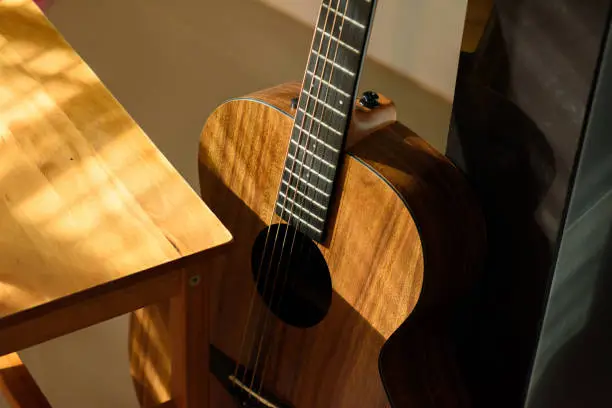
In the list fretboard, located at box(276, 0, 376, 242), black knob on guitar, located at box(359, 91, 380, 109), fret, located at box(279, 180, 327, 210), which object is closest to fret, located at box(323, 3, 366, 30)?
fretboard, located at box(276, 0, 376, 242)

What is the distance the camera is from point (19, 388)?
1.18m

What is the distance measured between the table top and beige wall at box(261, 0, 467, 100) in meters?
0.42

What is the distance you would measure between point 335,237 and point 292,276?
0.39 feet

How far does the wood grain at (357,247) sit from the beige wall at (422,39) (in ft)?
0.76

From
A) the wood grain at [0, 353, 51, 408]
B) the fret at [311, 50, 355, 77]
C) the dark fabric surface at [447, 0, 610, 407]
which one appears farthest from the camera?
the wood grain at [0, 353, 51, 408]

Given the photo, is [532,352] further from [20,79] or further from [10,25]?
[10,25]

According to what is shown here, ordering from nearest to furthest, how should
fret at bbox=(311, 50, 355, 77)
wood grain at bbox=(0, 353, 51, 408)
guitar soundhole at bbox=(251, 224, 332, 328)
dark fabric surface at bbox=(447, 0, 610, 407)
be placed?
dark fabric surface at bbox=(447, 0, 610, 407) < fret at bbox=(311, 50, 355, 77) < guitar soundhole at bbox=(251, 224, 332, 328) < wood grain at bbox=(0, 353, 51, 408)

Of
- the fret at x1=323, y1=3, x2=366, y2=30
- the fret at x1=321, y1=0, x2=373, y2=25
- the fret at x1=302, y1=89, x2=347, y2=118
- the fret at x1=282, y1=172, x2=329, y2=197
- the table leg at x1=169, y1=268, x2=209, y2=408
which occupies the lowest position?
the table leg at x1=169, y1=268, x2=209, y2=408

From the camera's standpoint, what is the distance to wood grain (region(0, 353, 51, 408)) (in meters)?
1.18

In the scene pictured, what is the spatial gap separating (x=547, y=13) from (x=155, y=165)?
1.54 feet

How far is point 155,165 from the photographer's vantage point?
99cm

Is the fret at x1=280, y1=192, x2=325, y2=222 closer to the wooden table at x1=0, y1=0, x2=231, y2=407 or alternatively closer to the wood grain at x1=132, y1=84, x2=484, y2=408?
the wood grain at x1=132, y1=84, x2=484, y2=408

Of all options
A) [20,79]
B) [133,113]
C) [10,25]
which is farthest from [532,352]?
[133,113]

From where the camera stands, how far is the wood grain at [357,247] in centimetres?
94
